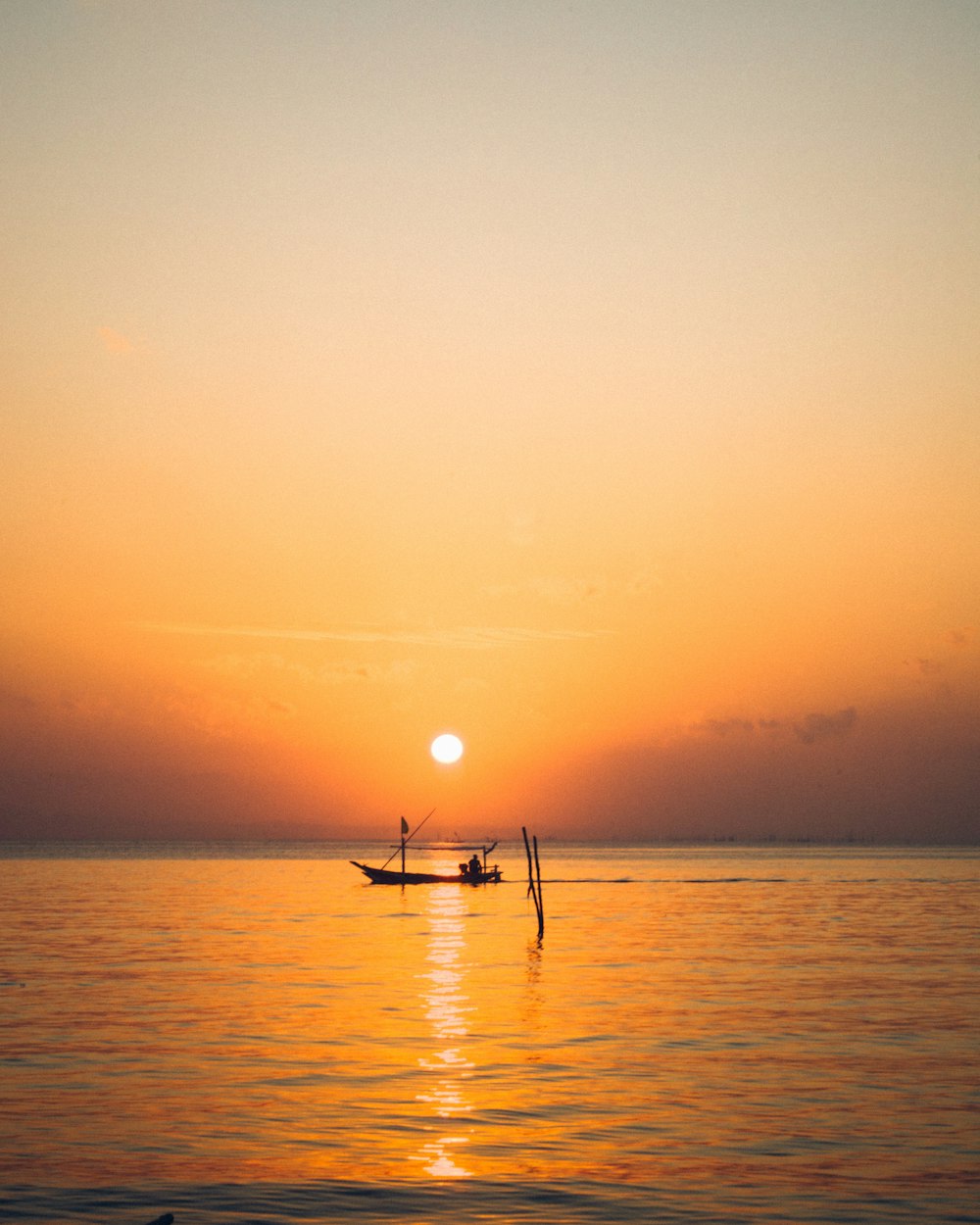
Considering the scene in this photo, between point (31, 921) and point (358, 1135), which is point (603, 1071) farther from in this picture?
point (31, 921)

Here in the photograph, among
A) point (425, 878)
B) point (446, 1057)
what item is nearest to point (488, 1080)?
point (446, 1057)

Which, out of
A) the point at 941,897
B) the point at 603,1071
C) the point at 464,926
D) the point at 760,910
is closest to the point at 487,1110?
the point at 603,1071

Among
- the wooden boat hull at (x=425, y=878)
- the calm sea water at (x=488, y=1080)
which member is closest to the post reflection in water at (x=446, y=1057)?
the calm sea water at (x=488, y=1080)

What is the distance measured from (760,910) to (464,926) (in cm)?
2102

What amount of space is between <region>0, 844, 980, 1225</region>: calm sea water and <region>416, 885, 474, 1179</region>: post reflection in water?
9cm

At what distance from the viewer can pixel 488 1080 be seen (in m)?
25.4

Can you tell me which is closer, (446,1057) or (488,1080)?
(488,1080)

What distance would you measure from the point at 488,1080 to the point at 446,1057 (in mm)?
2747

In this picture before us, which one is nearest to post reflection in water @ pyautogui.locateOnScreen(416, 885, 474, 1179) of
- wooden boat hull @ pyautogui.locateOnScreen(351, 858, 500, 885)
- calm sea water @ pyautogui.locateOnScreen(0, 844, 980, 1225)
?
calm sea water @ pyautogui.locateOnScreen(0, 844, 980, 1225)

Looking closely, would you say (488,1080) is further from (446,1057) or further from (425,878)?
(425,878)

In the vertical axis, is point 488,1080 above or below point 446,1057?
below

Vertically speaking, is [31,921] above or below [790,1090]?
above

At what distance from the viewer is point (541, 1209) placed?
56.2 feet

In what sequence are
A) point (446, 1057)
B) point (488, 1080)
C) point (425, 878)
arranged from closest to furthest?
point (488, 1080), point (446, 1057), point (425, 878)
